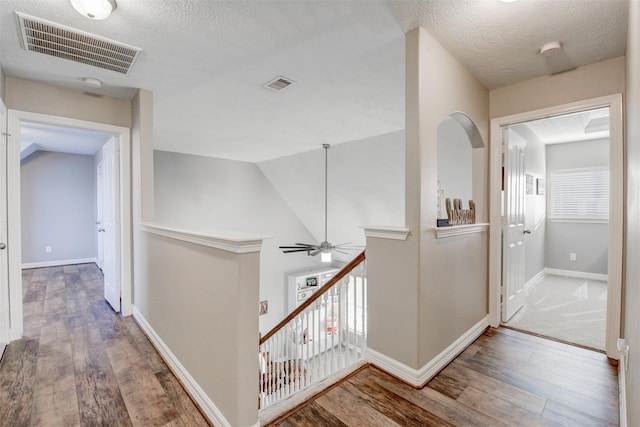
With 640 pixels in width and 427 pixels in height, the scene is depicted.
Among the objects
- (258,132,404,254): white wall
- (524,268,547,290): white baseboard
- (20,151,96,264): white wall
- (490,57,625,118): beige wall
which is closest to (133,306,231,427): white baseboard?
(490,57,625,118): beige wall

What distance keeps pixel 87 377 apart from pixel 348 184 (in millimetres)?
4799

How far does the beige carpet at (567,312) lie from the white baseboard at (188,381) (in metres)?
2.80

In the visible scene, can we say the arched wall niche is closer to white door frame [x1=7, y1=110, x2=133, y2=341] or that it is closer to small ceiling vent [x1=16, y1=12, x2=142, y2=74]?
small ceiling vent [x1=16, y1=12, x2=142, y2=74]

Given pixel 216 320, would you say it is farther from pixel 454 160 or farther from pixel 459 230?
pixel 454 160

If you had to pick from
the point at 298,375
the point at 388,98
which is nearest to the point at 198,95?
the point at 388,98

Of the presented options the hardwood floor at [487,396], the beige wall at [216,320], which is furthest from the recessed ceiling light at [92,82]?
the hardwood floor at [487,396]

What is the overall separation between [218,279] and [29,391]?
5.00 ft

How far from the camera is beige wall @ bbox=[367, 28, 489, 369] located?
6.48 feet

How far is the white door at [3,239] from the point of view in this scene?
7.56 feet

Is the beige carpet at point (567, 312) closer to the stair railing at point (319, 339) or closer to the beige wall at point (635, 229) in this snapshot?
the beige wall at point (635, 229)

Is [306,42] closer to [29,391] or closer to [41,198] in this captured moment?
[29,391]

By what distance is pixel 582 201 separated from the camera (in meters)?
5.09

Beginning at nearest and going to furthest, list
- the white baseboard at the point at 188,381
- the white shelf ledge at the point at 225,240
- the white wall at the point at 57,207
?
the white shelf ledge at the point at 225,240 → the white baseboard at the point at 188,381 → the white wall at the point at 57,207

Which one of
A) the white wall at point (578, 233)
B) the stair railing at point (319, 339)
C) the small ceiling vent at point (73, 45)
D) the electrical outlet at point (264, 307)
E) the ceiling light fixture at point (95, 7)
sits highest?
the small ceiling vent at point (73, 45)
